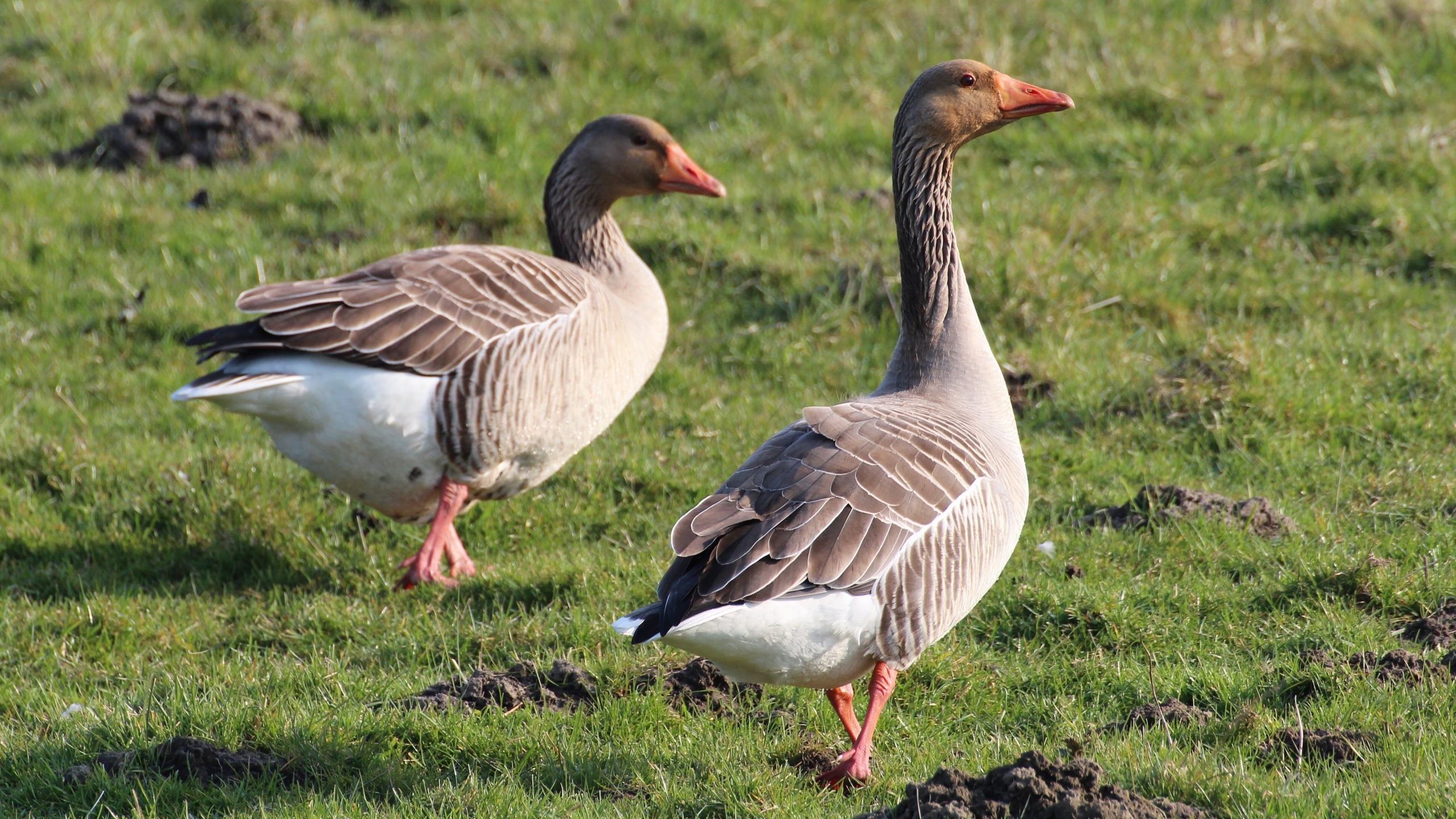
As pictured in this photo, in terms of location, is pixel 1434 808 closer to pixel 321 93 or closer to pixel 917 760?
pixel 917 760

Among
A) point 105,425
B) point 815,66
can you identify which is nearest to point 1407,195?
point 815,66

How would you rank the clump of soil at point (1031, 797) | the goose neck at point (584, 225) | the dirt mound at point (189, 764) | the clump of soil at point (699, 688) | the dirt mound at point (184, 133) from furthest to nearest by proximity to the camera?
the dirt mound at point (184, 133)
the goose neck at point (584, 225)
the clump of soil at point (699, 688)
the dirt mound at point (189, 764)
the clump of soil at point (1031, 797)

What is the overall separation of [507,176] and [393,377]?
332 centimetres

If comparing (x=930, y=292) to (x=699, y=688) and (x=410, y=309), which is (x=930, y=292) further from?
(x=410, y=309)

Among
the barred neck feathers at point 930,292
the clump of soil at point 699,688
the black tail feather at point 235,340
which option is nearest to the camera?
the clump of soil at point 699,688

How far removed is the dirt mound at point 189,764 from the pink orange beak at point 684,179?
11.7 feet

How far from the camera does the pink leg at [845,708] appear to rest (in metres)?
4.05

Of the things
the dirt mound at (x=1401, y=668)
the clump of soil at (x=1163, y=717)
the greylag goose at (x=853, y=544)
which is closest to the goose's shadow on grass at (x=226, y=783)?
the greylag goose at (x=853, y=544)

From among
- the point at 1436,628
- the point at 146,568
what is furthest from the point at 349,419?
the point at 1436,628

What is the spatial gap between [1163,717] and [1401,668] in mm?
765

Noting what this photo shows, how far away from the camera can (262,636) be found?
5133mm

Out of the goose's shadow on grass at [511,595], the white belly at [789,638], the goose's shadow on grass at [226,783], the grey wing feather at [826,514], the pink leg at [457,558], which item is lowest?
the pink leg at [457,558]

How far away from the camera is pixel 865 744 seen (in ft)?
12.9

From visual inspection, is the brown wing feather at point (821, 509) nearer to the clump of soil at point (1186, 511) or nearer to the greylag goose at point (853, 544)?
the greylag goose at point (853, 544)
